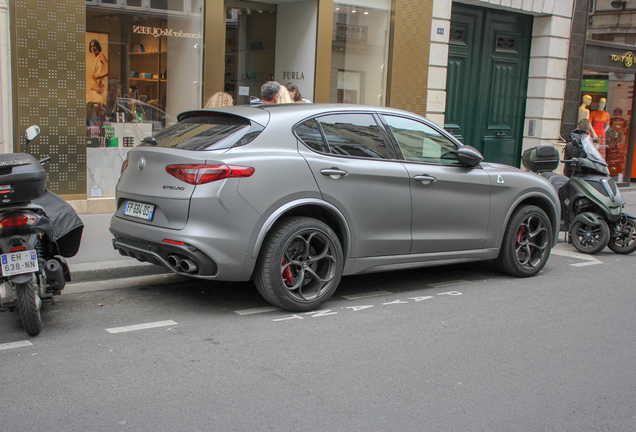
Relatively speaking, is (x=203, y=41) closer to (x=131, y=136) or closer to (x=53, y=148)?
(x=131, y=136)

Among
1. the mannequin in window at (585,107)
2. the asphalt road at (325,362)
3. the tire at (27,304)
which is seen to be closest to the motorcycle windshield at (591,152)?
the asphalt road at (325,362)

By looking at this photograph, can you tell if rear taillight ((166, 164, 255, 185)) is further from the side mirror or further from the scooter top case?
the side mirror

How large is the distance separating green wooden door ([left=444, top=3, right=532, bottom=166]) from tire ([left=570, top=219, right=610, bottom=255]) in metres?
5.39

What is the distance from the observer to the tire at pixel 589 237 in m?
8.45

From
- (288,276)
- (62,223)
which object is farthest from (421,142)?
(62,223)

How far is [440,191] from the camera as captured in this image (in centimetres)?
610

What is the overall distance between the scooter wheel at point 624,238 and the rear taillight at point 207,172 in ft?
19.1

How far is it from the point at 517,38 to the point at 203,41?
7.80 meters

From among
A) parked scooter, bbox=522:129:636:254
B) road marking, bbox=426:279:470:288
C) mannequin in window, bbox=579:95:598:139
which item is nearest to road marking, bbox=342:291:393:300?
road marking, bbox=426:279:470:288

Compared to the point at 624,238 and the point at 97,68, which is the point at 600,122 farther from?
the point at 97,68

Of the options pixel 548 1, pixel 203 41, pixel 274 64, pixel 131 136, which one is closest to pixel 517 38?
pixel 548 1

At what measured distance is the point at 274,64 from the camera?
479 inches

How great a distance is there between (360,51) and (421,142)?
6.58 metres

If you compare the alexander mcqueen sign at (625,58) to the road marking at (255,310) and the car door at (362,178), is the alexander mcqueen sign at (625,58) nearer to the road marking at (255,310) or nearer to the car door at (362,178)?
the car door at (362,178)
